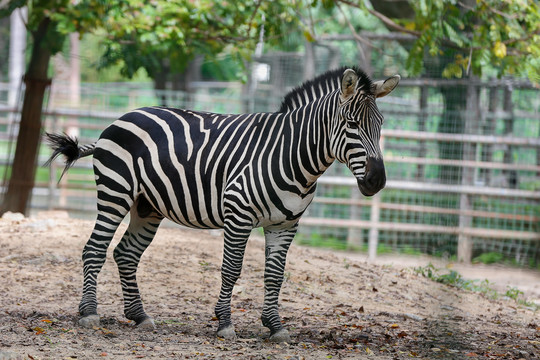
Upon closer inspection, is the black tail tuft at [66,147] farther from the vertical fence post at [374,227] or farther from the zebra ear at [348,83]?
the vertical fence post at [374,227]

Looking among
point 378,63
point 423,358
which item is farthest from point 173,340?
point 378,63

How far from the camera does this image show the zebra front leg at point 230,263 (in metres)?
4.52

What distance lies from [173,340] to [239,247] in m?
0.80

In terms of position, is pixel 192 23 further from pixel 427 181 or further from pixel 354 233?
pixel 427 181

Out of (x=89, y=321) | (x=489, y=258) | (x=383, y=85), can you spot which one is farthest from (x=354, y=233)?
(x=89, y=321)

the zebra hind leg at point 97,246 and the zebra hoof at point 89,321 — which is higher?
the zebra hind leg at point 97,246

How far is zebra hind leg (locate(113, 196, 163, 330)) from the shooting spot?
4957mm

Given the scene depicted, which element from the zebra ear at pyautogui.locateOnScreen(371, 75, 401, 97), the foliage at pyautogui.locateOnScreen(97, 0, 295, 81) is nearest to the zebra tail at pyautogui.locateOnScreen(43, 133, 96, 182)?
the zebra ear at pyautogui.locateOnScreen(371, 75, 401, 97)

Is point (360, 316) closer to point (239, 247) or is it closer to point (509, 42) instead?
point (239, 247)

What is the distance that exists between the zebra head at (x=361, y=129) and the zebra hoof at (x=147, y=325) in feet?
6.26

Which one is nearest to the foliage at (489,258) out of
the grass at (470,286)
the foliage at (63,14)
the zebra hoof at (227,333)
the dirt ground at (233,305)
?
the grass at (470,286)

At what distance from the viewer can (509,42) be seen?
6.86 metres

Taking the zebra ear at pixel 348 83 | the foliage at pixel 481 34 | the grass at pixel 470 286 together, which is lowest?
the grass at pixel 470 286

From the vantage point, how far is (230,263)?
4586mm
